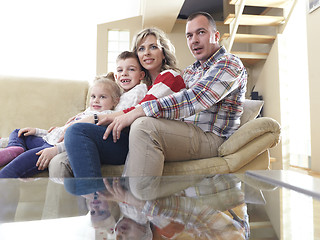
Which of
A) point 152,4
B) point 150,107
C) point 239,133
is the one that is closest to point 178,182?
point 150,107

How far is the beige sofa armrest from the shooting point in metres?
1.41

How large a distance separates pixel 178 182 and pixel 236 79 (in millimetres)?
891

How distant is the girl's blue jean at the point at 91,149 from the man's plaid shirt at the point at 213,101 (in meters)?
0.22

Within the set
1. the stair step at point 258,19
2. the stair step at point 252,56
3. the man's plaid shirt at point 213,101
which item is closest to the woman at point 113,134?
the man's plaid shirt at point 213,101

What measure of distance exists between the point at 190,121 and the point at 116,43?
15.7 ft

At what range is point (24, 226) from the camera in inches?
15.0

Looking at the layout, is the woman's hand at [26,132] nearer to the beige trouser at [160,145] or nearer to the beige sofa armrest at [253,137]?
the beige trouser at [160,145]

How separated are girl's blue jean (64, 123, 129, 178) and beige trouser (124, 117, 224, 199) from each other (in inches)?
4.7

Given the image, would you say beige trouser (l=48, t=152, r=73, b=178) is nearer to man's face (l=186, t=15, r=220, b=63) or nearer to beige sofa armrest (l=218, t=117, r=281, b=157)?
beige sofa armrest (l=218, t=117, r=281, b=157)

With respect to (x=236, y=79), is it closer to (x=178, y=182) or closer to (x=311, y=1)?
(x=178, y=182)

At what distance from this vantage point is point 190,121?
149cm

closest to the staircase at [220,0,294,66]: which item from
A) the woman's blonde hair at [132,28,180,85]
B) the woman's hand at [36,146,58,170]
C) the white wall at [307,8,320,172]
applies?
the white wall at [307,8,320,172]

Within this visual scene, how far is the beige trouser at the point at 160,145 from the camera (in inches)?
48.0

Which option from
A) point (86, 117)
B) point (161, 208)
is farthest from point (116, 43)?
point (161, 208)
